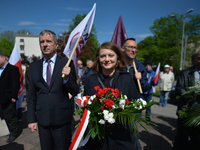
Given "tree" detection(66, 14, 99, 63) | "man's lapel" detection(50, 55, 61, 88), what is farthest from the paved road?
"tree" detection(66, 14, 99, 63)

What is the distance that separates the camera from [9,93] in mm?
4027

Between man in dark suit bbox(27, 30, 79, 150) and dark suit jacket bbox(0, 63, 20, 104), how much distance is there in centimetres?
211

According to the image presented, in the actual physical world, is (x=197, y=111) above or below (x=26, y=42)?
below

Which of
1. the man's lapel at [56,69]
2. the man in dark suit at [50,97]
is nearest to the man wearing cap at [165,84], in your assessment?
the man in dark suit at [50,97]

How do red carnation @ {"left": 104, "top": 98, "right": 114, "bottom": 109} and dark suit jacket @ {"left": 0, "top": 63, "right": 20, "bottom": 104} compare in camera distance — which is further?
dark suit jacket @ {"left": 0, "top": 63, "right": 20, "bottom": 104}

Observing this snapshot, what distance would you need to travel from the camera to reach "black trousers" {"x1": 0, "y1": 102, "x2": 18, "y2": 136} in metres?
4.05

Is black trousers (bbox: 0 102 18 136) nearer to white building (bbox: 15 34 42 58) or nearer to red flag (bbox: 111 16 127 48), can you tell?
red flag (bbox: 111 16 127 48)

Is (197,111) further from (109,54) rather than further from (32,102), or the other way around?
(32,102)

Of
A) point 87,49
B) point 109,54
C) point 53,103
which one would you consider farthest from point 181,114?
point 87,49

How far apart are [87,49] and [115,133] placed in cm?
3415

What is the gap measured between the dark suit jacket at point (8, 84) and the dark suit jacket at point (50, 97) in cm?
210

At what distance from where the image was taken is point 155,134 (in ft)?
15.0

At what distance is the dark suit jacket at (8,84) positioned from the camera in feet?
12.8

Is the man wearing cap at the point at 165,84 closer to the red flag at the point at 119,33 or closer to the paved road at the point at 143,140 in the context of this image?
the paved road at the point at 143,140
